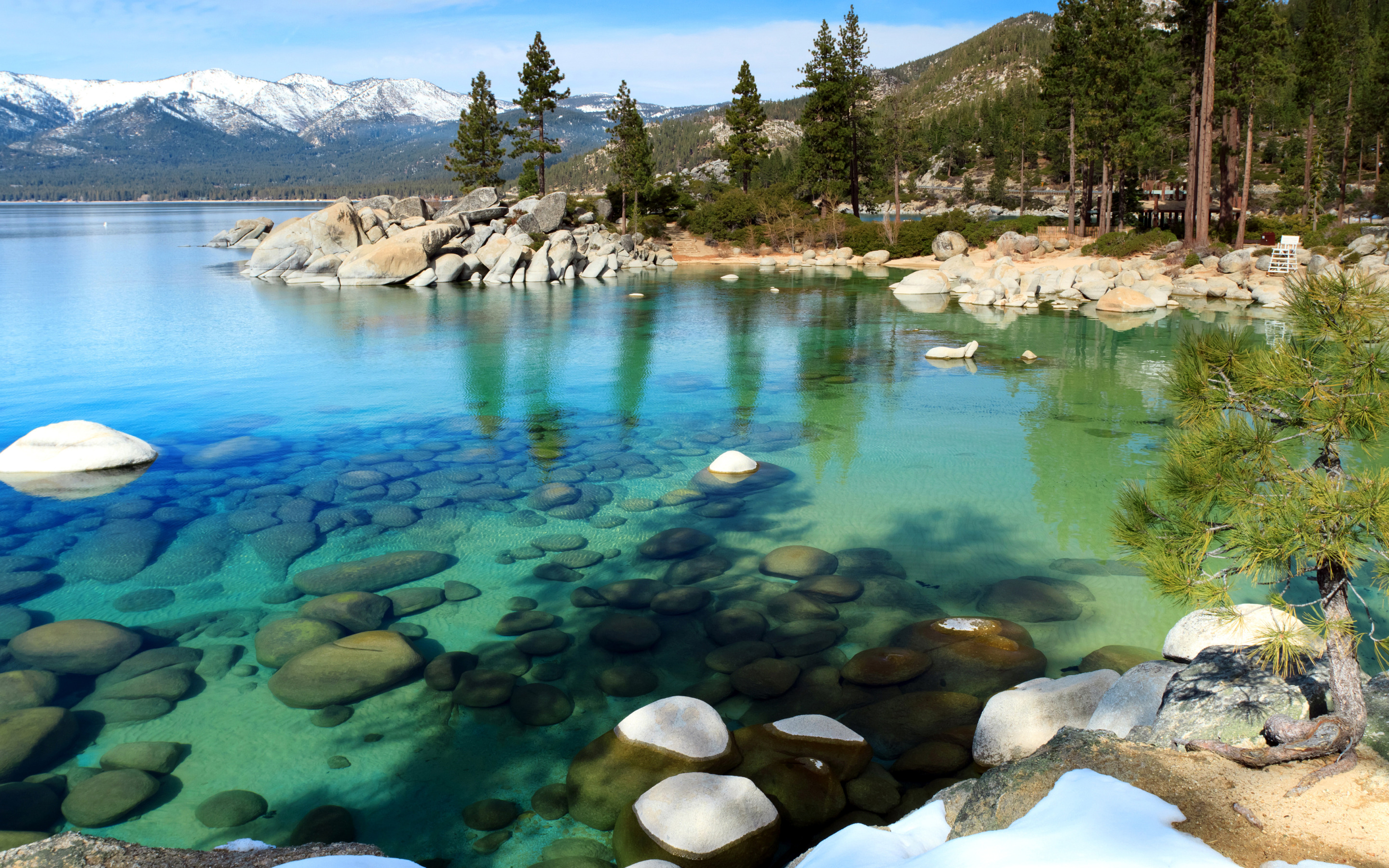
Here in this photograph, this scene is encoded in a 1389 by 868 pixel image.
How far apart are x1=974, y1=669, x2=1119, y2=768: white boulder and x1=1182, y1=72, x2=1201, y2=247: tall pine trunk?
33.0m

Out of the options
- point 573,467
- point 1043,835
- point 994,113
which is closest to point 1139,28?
point 573,467

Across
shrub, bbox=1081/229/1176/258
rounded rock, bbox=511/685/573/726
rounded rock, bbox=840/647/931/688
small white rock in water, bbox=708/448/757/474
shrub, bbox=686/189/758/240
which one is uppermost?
shrub, bbox=686/189/758/240

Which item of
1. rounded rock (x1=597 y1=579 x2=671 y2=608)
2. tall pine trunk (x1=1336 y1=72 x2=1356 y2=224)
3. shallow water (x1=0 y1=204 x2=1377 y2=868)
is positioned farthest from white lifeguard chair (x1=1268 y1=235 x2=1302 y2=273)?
rounded rock (x1=597 y1=579 x2=671 y2=608)

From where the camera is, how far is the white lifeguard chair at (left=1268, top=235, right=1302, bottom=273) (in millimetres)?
27609

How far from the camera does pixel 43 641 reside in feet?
22.6

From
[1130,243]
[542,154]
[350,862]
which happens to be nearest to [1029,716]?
[350,862]

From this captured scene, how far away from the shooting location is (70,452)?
11508 millimetres

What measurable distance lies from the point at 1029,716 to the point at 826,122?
5293cm

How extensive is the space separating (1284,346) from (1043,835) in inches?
96.9

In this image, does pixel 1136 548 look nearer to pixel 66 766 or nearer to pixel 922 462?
pixel 66 766

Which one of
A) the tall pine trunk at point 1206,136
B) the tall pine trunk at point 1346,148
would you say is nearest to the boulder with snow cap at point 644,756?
the tall pine trunk at point 1206,136

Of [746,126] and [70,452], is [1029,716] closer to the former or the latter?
[70,452]

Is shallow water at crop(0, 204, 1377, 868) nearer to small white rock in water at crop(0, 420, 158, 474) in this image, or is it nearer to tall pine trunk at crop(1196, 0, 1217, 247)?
small white rock in water at crop(0, 420, 158, 474)

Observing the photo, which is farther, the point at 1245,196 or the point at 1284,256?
the point at 1245,196
